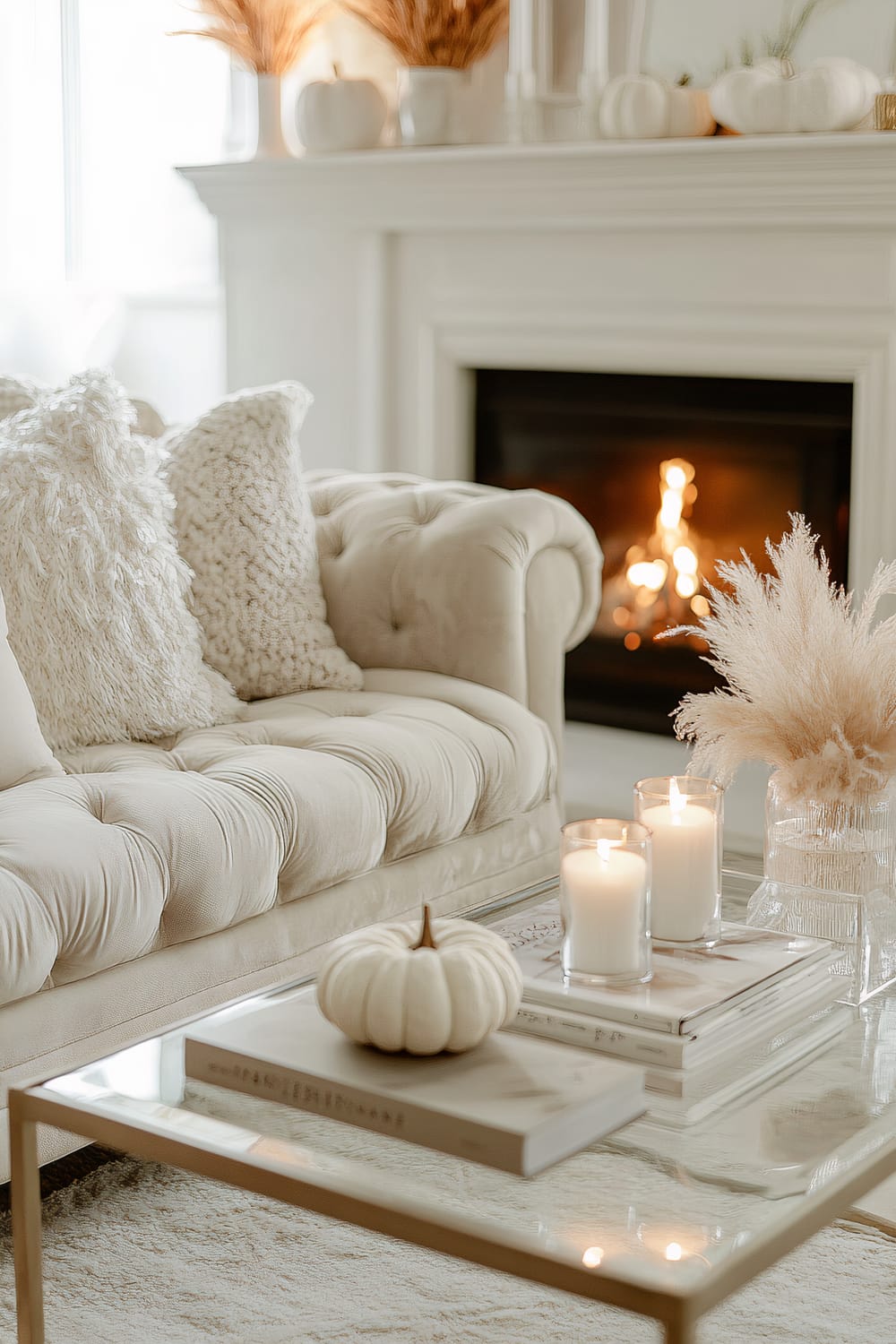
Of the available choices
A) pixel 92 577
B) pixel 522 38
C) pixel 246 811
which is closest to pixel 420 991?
pixel 246 811

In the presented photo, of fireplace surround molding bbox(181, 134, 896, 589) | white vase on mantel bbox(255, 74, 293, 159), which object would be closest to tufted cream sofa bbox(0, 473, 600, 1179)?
fireplace surround molding bbox(181, 134, 896, 589)

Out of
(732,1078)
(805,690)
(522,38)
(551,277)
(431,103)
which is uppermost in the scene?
(522,38)

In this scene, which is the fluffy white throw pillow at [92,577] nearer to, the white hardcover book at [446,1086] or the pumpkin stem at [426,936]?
the white hardcover book at [446,1086]

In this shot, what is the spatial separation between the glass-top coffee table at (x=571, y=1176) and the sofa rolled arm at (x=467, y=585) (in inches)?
47.0

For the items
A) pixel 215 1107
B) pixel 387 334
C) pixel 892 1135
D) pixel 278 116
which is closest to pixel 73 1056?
pixel 215 1107

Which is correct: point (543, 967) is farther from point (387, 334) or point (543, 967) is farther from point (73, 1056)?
→ point (387, 334)

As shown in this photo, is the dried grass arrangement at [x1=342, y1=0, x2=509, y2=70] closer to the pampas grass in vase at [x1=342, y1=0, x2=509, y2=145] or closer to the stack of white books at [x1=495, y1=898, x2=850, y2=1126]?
the pampas grass in vase at [x1=342, y1=0, x2=509, y2=145]

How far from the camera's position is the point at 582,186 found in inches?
136

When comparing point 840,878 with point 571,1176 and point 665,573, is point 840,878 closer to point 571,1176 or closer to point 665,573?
point 571,1176

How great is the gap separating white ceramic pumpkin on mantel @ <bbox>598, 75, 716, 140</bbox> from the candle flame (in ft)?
7.39

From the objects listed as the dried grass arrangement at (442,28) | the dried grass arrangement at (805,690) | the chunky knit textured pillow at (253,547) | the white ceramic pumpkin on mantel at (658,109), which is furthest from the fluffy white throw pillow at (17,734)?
the dried grass arrangement at (442,28)

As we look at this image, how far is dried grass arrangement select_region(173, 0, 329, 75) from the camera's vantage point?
3916 mm

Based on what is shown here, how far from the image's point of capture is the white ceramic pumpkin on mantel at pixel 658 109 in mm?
3316

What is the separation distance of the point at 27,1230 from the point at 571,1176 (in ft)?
1.48
